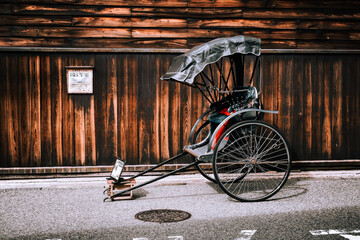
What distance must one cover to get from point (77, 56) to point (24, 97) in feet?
4.08

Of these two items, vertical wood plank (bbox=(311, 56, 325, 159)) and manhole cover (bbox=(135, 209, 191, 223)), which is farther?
vertical wood plank (bbox=(311, 56, 325, 159))

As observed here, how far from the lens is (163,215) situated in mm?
5246

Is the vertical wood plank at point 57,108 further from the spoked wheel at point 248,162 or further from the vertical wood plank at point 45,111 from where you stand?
the spoked wheel at point 248,162

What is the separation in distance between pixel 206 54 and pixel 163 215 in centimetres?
231

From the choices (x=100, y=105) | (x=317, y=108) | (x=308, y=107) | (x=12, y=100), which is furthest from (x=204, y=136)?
(x=12, y=100)

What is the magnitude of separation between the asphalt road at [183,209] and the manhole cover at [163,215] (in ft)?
0.36

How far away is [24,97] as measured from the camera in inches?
292

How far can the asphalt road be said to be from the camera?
450cm

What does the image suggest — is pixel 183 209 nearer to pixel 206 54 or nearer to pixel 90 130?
pixel 206 54

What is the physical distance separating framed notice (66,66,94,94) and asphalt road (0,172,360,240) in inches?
66.7

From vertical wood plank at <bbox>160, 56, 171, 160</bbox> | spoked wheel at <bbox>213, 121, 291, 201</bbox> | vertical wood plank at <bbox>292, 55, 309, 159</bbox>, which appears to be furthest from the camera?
vertical wood plank at <bbox>292, 55, 309, 159</bbox>

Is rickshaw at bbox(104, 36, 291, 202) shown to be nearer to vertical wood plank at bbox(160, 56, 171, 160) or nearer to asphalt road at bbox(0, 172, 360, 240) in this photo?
asphalt road at bbox(0, 172, 360, 240)

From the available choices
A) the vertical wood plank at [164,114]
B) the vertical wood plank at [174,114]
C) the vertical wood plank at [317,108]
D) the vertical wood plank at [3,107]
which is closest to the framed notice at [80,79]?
the vertical wood plank at [3,107]

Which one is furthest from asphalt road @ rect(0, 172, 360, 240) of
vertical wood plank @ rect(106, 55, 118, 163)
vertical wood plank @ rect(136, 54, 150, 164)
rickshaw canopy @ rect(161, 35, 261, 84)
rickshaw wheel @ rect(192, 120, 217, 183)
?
rickshaw canopy @ rect(161, 35, 261, 84)
